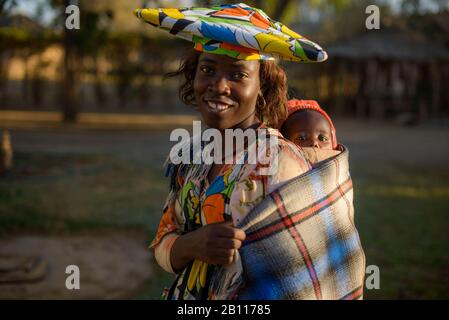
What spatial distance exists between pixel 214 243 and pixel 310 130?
74cm

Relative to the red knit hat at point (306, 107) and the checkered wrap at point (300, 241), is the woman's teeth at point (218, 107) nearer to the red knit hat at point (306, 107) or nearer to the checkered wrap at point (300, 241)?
the checkered wrap at point (300, 241)

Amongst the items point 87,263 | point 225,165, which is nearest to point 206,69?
point 225,165

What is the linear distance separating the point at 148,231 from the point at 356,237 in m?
4.19

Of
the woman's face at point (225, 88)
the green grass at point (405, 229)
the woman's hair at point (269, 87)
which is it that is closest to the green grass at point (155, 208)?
the green grass at point (405, 229)

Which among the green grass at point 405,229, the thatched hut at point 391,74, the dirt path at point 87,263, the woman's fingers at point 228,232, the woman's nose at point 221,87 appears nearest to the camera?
the woman's fingers at point 228,232

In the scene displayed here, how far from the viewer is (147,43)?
851 inches

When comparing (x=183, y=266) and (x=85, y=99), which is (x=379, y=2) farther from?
(x=183, y=266)

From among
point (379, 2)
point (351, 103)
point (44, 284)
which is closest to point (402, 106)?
point (351, 103)

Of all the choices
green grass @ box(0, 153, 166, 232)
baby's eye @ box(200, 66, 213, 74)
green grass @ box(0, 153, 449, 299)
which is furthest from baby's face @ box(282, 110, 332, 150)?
green grass @ box(0, 153, 166, 232)

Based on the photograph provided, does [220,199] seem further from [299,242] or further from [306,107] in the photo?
[306,107]

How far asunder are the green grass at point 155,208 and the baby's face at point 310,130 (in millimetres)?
2545

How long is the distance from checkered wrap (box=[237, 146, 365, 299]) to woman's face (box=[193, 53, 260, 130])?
0.33 metres

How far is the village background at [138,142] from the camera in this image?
197 inches

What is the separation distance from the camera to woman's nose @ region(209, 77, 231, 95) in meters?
1.80
